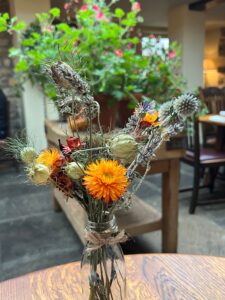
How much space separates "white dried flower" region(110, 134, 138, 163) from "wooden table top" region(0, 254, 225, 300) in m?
0.37

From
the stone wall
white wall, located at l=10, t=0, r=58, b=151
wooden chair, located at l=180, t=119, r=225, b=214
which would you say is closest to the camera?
wooden chair, located at l=180, t=119, r=225, b=214

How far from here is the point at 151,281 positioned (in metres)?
0.73

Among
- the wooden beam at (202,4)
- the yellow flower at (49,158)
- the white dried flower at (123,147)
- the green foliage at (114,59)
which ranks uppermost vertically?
the wooden beam at (202,4)

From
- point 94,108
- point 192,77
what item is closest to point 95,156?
point 94,108

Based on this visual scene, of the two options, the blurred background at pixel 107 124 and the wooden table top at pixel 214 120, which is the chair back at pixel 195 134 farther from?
the wooden table top at pixel 214 120

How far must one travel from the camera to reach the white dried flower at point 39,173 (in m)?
0.50

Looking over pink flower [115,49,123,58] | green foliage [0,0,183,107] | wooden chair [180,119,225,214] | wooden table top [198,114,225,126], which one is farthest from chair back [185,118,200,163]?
pink flower [115,49,123,58]

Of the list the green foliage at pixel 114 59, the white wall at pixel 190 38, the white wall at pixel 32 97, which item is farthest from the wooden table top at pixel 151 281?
the white wall at pixel 190 38

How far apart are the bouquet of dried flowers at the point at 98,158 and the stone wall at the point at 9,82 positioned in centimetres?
401

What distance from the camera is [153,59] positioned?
1877 mm

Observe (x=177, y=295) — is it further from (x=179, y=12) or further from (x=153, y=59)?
(x=179, y=12)

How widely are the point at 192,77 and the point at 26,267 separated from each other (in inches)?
168

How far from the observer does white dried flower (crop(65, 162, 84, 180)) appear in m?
0.50

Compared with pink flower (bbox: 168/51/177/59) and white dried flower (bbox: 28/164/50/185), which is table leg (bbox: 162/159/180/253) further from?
white dried flower (bbox: 28/164/50/185)
